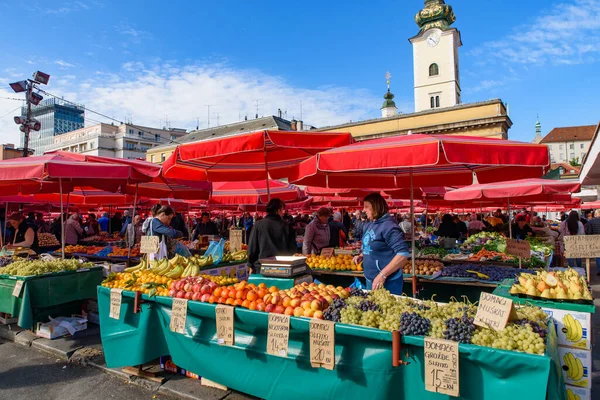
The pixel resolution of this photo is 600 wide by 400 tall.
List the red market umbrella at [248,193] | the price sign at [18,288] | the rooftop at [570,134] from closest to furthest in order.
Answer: the price sign at [18,288] < the red market umbrella at [248,193] < the rooftop at [570,134]

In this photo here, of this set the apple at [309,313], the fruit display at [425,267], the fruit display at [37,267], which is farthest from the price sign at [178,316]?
the fruit display at [425,267]

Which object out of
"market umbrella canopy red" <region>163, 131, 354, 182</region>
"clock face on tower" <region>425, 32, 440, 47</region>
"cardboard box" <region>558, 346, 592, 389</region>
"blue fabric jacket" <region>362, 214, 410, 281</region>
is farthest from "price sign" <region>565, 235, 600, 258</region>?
"clock face on tower" <region>425, 32, 440, 47</region>

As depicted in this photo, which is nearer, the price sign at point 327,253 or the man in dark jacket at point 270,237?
the man in dark jacket at point 270,237

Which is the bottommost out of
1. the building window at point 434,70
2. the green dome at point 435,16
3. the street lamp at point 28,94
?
the street lamp at point 28,94

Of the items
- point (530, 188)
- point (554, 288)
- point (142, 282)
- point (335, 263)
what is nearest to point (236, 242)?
point (335, 263)

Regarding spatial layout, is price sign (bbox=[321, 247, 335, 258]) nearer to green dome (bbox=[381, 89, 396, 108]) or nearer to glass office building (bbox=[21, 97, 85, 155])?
green dome (bbox=[381, 89, 396, 108])

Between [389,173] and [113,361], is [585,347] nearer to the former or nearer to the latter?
[389,173]

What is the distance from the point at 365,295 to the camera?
3455 millimetres

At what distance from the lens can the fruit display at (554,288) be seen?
3.23 m

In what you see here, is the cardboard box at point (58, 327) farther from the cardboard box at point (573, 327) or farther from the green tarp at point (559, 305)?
the cardboard box at point (573, 327)

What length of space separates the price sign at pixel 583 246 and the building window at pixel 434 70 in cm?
5450

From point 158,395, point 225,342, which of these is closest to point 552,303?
point 225,342

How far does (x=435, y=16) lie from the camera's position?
53.9m

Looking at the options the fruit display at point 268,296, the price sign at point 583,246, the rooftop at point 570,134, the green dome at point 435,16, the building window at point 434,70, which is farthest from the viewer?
the rooftop at point 570,134
